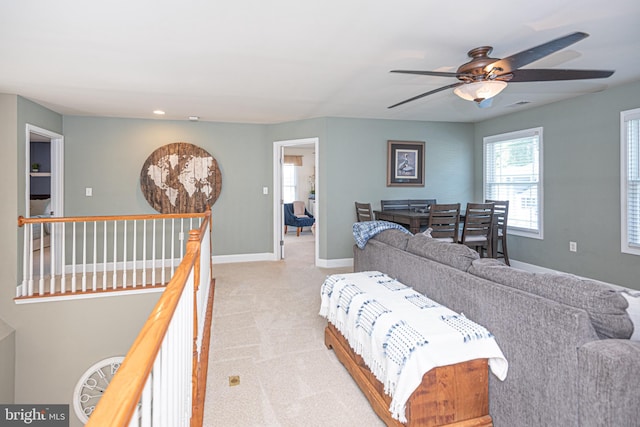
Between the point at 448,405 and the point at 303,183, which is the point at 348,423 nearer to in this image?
the point at 448,405

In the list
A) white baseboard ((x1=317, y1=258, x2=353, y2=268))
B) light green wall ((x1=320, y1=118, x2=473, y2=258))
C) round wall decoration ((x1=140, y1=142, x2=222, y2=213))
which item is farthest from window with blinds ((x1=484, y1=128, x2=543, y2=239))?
round wall decoration ((x1=140, y1=142, x2=222, y2=213))

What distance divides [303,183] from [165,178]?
440cm

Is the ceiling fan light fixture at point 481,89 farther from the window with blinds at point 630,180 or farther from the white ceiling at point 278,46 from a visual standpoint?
the window with blinds at point 630,180

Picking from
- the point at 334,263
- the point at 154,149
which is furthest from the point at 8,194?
the point at 334,263

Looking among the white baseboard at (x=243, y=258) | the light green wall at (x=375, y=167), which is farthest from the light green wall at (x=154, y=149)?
the light green wall at (x=375, y=167)

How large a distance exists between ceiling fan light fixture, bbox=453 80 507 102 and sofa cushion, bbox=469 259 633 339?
150 centimetres

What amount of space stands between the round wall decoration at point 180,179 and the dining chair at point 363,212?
2.22 metres

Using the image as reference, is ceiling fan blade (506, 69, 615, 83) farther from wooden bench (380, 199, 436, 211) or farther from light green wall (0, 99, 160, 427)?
light green wall (0, 99, 160, 427)

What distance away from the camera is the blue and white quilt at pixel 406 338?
1562mm

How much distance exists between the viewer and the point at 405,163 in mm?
5641

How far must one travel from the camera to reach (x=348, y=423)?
72.1 inches

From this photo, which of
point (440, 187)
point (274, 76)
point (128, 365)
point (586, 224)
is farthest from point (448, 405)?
point (440, 187)

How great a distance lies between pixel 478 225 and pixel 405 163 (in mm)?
1697

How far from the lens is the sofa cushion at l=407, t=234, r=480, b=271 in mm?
2037
